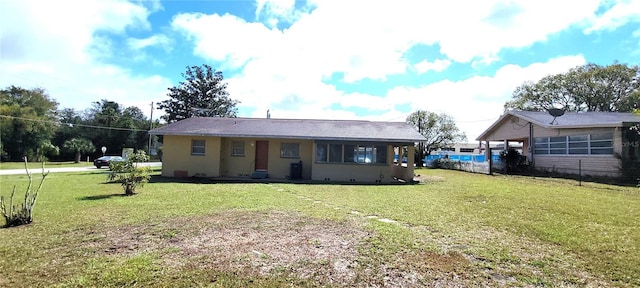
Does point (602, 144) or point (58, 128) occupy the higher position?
point (58, 128)

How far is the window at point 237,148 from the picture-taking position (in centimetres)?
1802

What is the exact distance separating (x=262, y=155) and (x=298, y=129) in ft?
7.62

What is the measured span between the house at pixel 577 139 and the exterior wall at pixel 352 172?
8647 mm

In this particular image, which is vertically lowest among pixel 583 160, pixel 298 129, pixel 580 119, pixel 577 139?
pixel 583 160

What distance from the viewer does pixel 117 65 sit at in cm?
1919

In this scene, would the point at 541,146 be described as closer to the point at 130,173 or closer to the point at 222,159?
the point at 222,159

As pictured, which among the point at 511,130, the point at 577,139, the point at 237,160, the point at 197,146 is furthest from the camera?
the point at 511,130

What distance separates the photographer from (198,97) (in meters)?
39.5

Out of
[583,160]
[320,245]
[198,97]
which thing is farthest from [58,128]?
[583,160]

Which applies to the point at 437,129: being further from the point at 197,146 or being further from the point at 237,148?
the point at 197,146

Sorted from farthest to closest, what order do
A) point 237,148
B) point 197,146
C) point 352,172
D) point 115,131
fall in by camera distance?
point 115,131 < point 237,148 < point 197,146 < point 352,172

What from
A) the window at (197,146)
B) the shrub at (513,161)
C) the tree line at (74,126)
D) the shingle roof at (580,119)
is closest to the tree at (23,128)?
the tree line at (74,126)

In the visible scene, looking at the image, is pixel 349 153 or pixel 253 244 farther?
pixel 349 153

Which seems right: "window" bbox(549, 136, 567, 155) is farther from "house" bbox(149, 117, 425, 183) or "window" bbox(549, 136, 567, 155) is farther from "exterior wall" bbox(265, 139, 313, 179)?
"exterior wall" bbox(265, 139, 313, 179)
